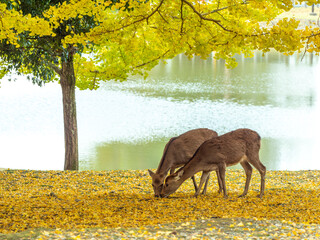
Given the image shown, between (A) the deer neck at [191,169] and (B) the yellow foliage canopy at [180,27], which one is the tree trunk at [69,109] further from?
(A) the deer neck at [191,169]

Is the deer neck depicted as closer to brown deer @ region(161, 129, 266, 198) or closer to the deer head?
brown deer @ region(161, 129, 266, 198)

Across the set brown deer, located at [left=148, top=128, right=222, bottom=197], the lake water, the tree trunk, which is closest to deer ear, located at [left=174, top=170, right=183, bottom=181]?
brown deer, located at [left=148, top=128, right=222, bottom=197]

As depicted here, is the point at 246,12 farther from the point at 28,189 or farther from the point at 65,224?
the point at 28,189

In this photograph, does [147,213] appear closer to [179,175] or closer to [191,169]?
[179,175]

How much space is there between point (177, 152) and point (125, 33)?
7.91 feet

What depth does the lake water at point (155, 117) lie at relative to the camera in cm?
2105

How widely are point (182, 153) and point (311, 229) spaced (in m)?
3.01

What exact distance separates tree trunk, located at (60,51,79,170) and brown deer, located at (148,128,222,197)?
527 cm

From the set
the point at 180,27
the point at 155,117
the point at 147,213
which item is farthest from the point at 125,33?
the point at 155,117

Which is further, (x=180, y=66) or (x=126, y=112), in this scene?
(x=180, y=66)

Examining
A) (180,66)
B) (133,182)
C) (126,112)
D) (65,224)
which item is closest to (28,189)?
(133,182)

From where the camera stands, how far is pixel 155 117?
1096 inches

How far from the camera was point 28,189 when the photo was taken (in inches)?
424

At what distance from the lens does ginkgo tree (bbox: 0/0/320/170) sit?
26.0 feet
